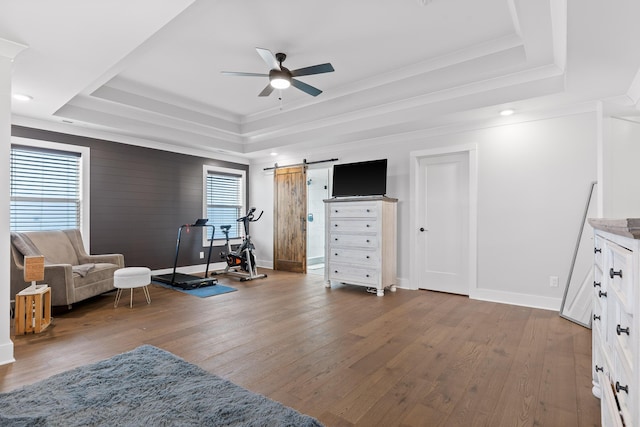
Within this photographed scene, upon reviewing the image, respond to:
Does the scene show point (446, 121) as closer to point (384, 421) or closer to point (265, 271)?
point (384, 421)

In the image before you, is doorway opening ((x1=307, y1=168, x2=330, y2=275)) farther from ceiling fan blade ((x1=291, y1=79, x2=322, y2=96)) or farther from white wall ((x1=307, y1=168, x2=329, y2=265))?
ceiling fan blade ((x1=291, y1=79, x2=322, y2=96))

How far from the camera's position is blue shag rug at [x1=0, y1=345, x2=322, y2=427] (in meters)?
1.85

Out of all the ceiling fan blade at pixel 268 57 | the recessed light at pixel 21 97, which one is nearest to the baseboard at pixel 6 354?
the recessed light at pixel 21 97

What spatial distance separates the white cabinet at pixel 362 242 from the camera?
505 centimetres

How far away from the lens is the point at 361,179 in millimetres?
5531

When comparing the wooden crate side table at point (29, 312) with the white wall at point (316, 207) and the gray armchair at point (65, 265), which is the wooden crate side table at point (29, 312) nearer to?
the gray armchair at point (65, 265)

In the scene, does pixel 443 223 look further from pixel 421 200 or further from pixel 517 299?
pixel 517 299

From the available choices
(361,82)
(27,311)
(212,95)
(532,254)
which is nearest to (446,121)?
(361,82)

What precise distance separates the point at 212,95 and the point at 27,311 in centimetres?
360

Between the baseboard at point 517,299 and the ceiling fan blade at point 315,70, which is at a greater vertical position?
the ceiling fan blade at point 315,70

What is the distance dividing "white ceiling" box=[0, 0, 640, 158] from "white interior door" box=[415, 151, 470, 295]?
2.19ft

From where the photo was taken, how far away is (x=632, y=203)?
3.16 m

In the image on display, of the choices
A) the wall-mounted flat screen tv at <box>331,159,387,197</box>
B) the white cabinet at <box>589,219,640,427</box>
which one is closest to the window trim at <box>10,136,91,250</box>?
the wall-mounted flat screen tv at <box>331,159,387,197</box>

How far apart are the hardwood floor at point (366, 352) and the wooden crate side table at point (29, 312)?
0.30ft
